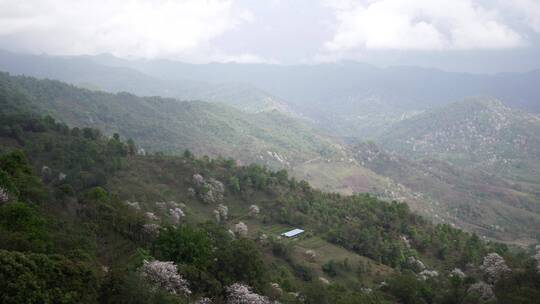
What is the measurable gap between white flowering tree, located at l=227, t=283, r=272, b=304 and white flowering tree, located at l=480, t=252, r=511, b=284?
110 feet

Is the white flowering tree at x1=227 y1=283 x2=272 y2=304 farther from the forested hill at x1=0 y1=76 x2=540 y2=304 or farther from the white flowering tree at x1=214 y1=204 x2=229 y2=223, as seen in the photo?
the white flowering tree at x1=214 y1=204 x2=229 y2=223

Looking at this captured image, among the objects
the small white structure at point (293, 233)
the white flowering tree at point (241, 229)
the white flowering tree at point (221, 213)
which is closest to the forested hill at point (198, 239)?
the white flowering tree at point (221, 213)

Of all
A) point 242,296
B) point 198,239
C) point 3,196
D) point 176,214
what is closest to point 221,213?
point 176,214

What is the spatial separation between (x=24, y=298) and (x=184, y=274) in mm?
14069

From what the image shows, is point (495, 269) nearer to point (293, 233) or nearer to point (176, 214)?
point (293, 233)

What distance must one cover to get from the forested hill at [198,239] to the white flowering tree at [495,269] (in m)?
0.29

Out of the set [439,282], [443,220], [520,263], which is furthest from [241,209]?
[443,220]

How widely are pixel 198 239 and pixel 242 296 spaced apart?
10329 millimetres

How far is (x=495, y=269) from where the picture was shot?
60.8m

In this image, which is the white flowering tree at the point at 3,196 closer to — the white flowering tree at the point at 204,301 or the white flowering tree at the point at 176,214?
the white flowering tree at the point at 204,301

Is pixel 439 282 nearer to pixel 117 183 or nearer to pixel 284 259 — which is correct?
pixel 284 259

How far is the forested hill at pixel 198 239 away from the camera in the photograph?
112ft

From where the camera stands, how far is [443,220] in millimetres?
191000

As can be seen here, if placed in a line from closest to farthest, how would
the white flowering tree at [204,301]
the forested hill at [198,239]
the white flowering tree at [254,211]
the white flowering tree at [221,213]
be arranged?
the forested hill at [198,239] < the white flowering tree at [204,301] < the white flowering tree at [221,213] < the white flowering tree at [254,211]
